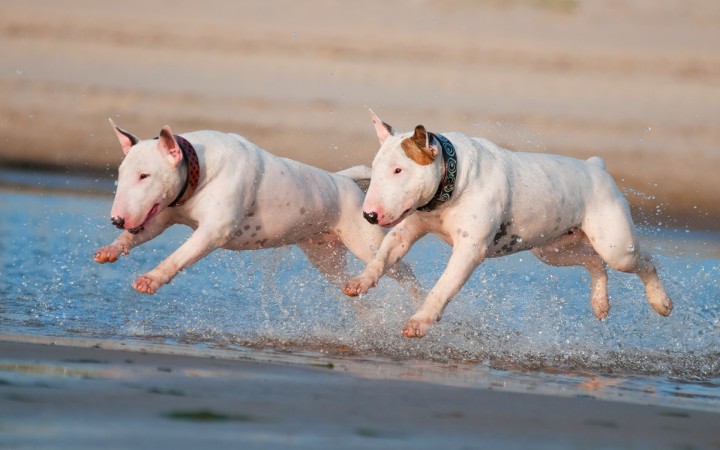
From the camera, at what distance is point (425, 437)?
597 cm

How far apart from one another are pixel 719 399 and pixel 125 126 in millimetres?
22588

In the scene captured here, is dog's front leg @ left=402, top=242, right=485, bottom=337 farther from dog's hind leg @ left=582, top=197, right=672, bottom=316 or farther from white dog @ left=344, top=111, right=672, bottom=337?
dog's hind leg @ left=582, top=197, right=672, bottom=316

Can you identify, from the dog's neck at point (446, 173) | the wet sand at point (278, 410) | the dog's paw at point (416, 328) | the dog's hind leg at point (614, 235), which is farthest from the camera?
the dog's hind leg at point (614, 235)

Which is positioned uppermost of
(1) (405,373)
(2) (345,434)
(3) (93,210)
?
(2) (345,434)

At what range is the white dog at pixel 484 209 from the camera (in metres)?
8.66

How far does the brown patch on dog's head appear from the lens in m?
8.57

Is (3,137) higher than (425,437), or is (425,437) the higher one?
(425,437)

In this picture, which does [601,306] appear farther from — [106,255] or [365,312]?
[106,255]

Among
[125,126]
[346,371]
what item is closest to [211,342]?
[346,371]

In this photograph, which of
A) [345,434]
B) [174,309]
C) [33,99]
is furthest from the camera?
[33,99]

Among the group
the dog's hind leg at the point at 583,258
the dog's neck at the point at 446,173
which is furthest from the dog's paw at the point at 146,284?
the dog's hind leg at the point at 583,258

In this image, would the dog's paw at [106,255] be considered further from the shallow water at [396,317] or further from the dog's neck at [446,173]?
the dog's neck at [446,173]

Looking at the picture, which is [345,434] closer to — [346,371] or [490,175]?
[346,371]

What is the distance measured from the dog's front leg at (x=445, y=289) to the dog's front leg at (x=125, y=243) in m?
1.94
